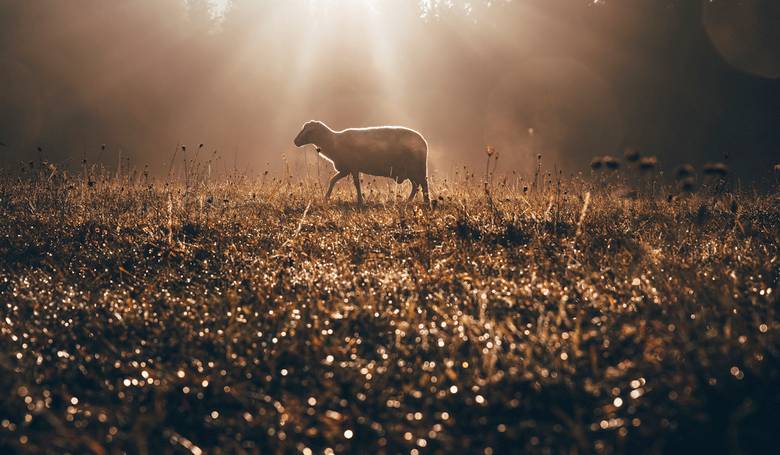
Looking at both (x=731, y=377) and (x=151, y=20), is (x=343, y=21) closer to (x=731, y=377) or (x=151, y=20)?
(x=151, y=20)

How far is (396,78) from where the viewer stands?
114 feet

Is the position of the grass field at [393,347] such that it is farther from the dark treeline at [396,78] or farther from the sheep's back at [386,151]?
the dark treeline at [396,78]

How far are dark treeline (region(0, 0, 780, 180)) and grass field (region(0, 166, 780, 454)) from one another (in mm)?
12458

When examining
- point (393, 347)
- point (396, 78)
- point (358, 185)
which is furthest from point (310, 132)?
point (396, 78)

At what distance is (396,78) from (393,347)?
3268cm

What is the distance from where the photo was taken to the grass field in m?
2.51

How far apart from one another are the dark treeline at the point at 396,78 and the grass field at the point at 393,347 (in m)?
12.5

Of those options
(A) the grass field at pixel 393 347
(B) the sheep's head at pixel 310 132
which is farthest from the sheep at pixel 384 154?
(A) the grass field at pixel 393 347

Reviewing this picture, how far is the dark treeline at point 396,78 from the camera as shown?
22.7 metres

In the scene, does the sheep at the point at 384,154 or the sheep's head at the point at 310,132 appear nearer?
the sheep at the point at 384,154

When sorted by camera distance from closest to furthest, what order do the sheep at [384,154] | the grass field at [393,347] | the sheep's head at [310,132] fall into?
the grass field at [393,347], the sheep at [384,154], the sheep's head at [310,132]

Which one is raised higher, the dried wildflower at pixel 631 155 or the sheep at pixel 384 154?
the dried wildflower at pixel 631 155

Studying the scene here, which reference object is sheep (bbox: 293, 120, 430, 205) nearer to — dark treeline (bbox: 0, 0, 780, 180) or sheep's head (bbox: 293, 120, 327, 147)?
sheep's head (bbox: 293, 120, 327, 147)

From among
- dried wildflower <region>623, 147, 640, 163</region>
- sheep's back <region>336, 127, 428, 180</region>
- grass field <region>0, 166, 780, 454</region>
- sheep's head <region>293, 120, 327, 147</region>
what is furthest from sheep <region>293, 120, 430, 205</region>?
dried wildflower <region>623, 147, 640, 163</region>
